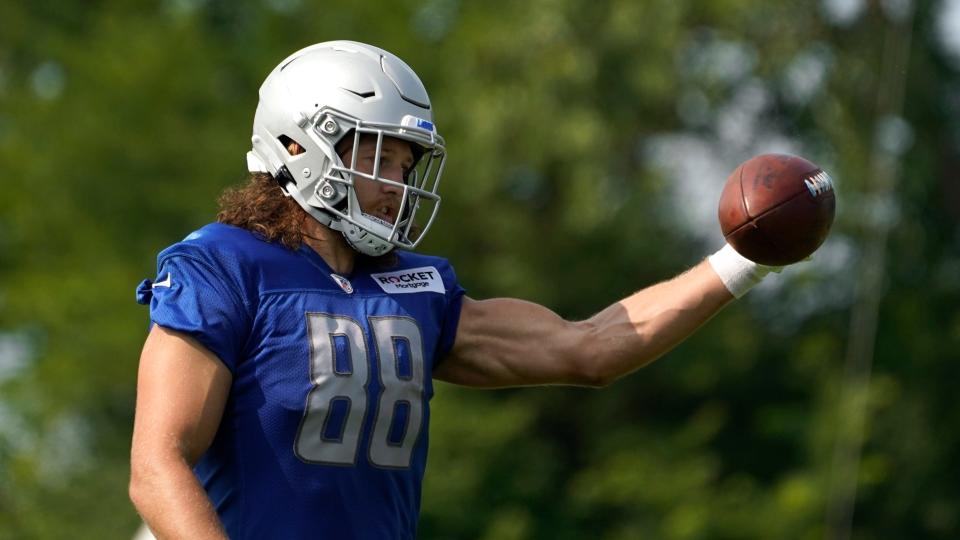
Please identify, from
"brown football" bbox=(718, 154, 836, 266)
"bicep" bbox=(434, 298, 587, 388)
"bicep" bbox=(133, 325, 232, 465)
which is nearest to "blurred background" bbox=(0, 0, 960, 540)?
"bicep" bbox=(434, 298, 587, 388)

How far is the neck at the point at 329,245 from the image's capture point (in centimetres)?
418

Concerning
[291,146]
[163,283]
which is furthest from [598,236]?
[163,283]

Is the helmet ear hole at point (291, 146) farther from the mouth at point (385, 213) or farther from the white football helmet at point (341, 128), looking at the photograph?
the mouth at point (385, 213)

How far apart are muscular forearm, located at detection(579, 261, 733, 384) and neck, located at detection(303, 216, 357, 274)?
2.27 ft

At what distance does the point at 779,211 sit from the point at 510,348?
74 cm

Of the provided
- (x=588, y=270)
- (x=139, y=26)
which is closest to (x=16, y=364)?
(x=139, y=26)

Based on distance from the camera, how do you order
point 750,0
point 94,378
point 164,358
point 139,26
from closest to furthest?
point 164,358
point 750,0
point 94,378
point 139,26

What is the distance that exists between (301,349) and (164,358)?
319mm

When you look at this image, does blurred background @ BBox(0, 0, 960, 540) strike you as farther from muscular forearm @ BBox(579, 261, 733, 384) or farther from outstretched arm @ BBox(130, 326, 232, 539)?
outstretched arm @ BBox(130, 326, 232, 539)

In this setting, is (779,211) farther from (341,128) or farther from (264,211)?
(264,211)

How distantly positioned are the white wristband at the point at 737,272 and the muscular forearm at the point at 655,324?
0.02 meters

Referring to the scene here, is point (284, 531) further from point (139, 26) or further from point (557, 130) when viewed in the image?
point (139, 26)

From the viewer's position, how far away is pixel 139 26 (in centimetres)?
2016

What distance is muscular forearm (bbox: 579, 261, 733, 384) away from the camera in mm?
4516
